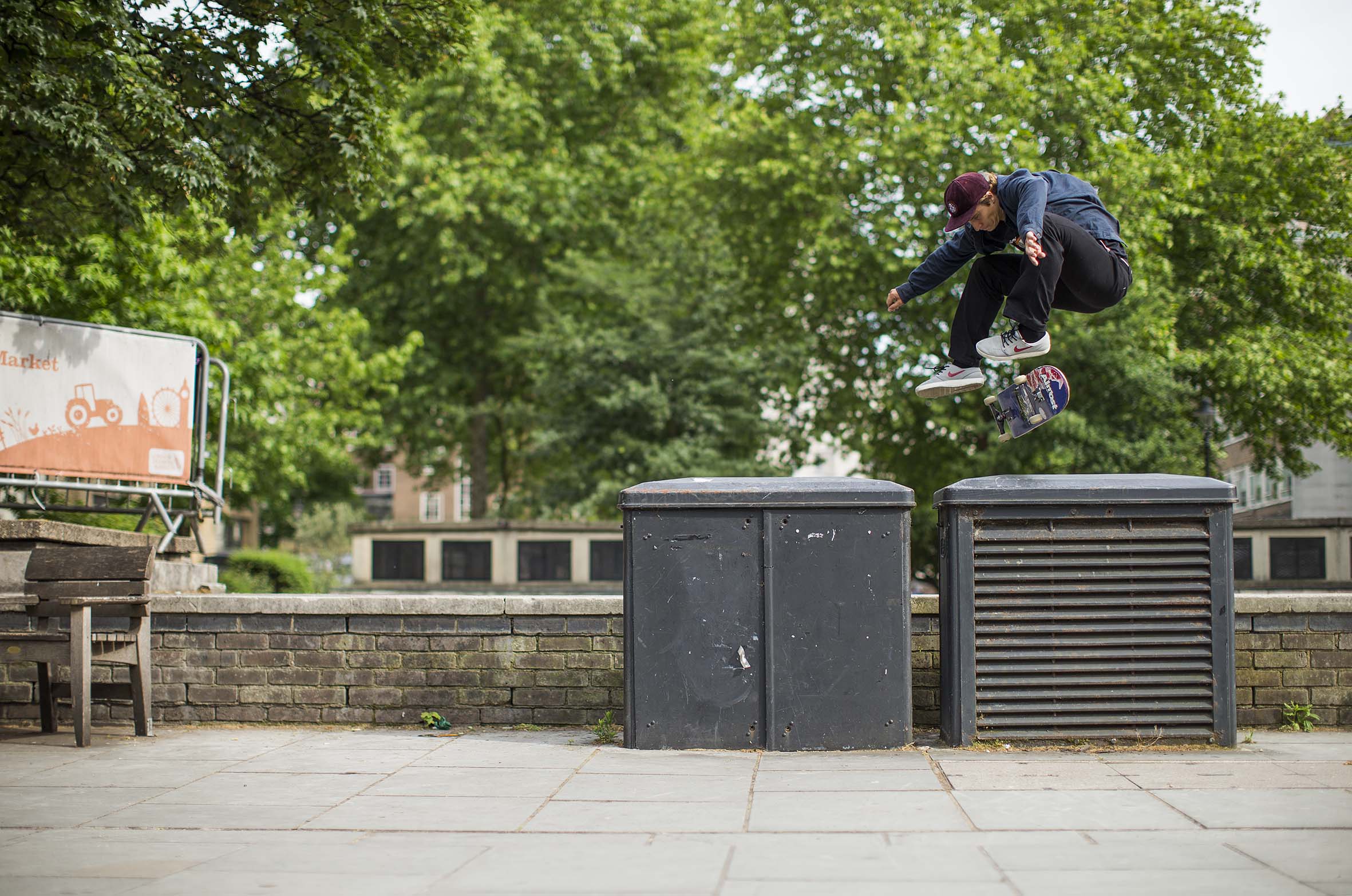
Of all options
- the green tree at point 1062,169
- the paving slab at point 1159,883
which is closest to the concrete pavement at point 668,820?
the paving slab at point 1159,883

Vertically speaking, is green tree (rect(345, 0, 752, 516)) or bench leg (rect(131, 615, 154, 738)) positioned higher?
green tree (rect(345, 0, 752, 516))

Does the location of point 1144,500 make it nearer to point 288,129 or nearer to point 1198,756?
point 1198,756

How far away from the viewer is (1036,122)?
23.6 m

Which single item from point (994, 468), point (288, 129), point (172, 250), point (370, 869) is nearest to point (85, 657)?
point (370, 869)

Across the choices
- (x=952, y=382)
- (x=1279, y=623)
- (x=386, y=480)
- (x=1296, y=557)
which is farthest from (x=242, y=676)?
(x=386, y=480)

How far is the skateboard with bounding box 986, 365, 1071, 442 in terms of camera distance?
20.3 feet

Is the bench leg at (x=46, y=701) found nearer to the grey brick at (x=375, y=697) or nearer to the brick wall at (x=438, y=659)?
the brick wall at (x=438, y=659)

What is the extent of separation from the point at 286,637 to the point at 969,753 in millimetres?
3982

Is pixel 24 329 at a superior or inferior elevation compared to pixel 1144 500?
superior

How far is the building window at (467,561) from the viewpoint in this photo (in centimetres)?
2297

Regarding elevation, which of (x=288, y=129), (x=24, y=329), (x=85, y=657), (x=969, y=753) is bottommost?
(x=969, y=753)

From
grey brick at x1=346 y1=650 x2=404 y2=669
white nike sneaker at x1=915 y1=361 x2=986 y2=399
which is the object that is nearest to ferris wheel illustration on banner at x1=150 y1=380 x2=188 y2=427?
grey brick at x1=346 y1=650 x2=404 y2=669

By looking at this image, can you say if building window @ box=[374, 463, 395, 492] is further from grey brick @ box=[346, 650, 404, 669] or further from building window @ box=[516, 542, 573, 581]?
grey brick @ box=[346, 650, 404, 669]

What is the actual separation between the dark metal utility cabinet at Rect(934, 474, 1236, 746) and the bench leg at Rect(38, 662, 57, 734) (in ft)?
16.6
